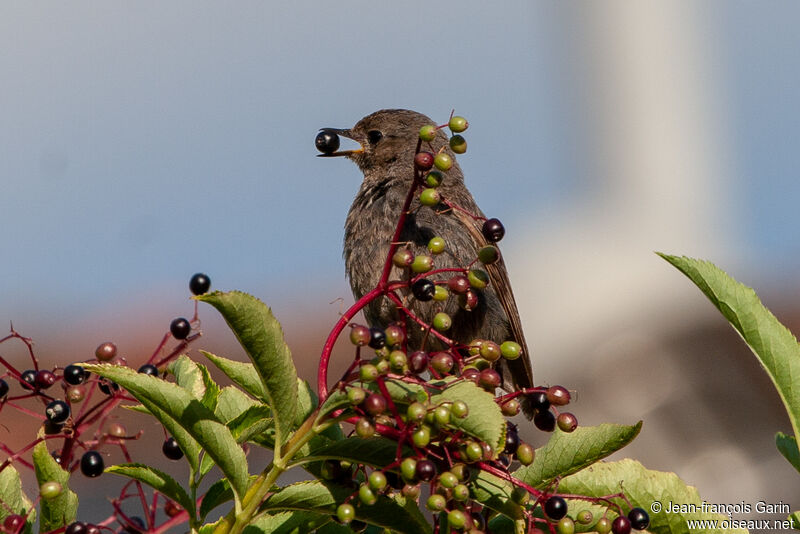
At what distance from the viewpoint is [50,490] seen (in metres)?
1.71

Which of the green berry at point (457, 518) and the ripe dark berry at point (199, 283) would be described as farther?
the ripe dark berry at point (199, 283)

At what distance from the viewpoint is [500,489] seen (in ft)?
6.13

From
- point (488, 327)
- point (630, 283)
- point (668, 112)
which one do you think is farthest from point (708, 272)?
point (668, 112)

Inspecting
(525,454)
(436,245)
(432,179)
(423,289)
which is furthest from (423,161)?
(525,454)

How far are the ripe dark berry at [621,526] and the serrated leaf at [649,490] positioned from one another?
112 millimetres

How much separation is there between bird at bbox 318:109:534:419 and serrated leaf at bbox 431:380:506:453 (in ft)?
8.26

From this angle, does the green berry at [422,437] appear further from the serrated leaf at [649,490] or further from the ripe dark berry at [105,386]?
the ripe dark berry at [105,386]

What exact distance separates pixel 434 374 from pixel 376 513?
289mm

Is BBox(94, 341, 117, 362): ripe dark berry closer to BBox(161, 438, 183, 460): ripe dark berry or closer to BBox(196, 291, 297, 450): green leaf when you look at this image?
BBox(161, 438, 183, 460): ripe dark berry

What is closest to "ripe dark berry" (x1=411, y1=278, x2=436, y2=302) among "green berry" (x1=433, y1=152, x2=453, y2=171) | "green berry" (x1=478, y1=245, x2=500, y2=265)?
"green berry" (x1=478, y1=245, x2=500, y2=265)

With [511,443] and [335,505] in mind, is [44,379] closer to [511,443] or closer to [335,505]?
[335,505]

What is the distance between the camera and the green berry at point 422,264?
6.45ft

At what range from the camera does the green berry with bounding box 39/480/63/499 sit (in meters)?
1.71

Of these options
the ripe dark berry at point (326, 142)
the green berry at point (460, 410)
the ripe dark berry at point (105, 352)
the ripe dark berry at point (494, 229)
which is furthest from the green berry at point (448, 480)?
the ripe dark berry at point (326, 142)
